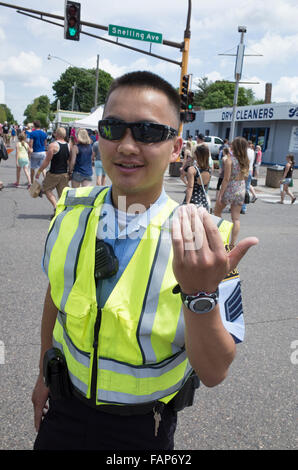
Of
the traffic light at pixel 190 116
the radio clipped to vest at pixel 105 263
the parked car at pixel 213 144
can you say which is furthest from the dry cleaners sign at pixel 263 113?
the radio clipped to vest at pixel 105 263

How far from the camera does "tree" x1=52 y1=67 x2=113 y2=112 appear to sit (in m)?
80.8

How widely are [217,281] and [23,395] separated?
2.22 metres

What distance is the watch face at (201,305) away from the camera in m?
0.98

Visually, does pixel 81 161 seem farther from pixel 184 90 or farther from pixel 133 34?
pixel 184 90

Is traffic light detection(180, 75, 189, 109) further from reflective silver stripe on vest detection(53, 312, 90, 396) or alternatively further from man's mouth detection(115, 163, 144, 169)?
reflective silver stripe on vest detection(53, 312, 90, 396)

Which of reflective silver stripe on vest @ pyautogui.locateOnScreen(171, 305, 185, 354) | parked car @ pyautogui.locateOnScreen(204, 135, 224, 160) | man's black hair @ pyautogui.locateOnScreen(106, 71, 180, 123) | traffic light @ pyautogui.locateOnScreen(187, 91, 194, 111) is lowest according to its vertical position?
reflective silver stripe on vest @ pyautogui.locateOnScreen(171, 305, 185, 354)

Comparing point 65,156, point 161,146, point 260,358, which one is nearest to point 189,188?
point 65,156

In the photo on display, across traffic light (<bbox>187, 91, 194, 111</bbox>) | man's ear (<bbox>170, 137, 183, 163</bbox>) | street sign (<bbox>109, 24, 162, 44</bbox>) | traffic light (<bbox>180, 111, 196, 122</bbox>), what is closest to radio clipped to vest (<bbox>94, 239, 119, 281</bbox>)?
man's ear (<bbox>170, 137, 183, 163</bbox>)

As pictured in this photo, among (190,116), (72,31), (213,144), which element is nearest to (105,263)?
(72,31)

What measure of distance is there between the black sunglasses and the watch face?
596 mm

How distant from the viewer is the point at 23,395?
263 centimetres

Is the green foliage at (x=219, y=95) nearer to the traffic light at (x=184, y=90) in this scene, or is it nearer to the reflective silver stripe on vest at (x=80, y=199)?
the traffic light at (x=184, y=90)
